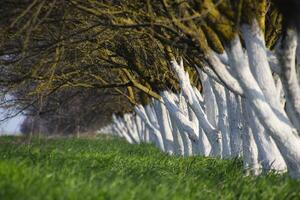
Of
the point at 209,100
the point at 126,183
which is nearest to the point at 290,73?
the point at 126,183

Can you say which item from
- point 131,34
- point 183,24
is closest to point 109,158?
point 131,34

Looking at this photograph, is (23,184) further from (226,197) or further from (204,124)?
(204,124)

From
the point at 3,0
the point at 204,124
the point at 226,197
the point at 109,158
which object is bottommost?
the point at 226,197

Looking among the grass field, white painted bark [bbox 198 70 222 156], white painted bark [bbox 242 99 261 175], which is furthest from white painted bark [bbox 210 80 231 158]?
the grass field

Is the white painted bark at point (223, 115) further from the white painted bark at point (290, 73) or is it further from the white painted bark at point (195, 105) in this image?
the white painted bark at point (290, 73)

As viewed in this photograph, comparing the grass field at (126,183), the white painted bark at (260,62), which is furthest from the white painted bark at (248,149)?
the white painted bark at (260,62)

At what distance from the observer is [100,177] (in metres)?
8.42

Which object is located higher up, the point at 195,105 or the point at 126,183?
the point at 195,105

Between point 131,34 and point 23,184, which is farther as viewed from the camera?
point 131,34

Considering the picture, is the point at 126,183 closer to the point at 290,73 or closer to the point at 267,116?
the point at 267,116

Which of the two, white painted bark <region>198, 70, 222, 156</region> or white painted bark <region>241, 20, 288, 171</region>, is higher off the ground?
white painted bark <region>198, 70, 222, 156</region>

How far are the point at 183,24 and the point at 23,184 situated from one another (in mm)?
4066

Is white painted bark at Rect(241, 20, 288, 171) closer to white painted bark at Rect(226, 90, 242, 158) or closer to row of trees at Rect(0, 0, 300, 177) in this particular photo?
row of trees at Rect(0, 0, 300, 177)

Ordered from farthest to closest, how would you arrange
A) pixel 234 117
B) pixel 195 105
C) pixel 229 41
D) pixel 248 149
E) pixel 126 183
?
1. pixel 195 105
2. pixel 234 117
3. pixel 248 149
4. pixel 229 41
5. pixel 126 183
